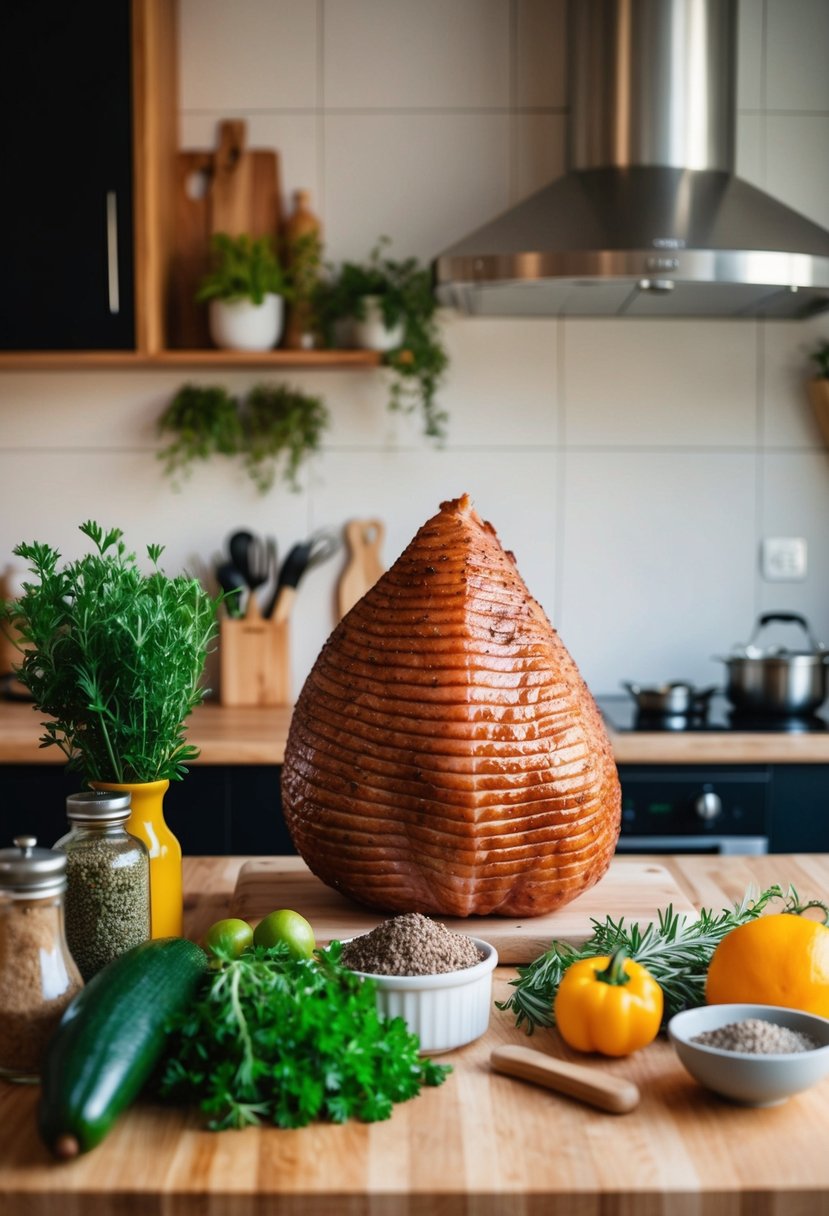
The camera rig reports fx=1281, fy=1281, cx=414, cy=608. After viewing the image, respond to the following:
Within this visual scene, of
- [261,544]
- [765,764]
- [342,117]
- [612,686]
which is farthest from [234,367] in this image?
[765,764]

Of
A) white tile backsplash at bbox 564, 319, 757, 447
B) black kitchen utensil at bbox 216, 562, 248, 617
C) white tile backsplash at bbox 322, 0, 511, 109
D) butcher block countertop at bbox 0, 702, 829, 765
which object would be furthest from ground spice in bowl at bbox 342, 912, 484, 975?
white tile backsplash at bbox 322, 0, 511, 109

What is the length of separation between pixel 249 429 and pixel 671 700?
1.13m

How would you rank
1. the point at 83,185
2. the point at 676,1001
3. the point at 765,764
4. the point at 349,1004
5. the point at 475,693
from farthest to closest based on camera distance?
the point at 83,185 < the point at 765,764 < the point at 475,693 < the point at 676,1001 < the point at 349,1004

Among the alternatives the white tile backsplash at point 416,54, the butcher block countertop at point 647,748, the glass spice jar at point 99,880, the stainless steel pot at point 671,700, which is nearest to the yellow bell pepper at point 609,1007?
the glass spice jar at point 99,880

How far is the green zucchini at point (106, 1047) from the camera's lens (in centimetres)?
74

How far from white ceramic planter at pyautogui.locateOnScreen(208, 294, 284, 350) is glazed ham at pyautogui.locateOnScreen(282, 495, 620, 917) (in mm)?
1717

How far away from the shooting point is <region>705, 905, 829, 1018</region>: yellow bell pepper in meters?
0.91

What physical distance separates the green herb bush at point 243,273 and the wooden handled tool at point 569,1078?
2.14 meters

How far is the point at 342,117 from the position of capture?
2.91 meters

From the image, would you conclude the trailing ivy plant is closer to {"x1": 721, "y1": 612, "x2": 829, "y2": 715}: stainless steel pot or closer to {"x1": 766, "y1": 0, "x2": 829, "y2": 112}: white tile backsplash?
{"x1": 721, "y1": 612, "x2": 829, "y2": 715}: stainless steel pot

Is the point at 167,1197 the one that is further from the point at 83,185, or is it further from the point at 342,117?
the point at 342,117

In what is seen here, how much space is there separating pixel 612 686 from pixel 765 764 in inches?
24.0

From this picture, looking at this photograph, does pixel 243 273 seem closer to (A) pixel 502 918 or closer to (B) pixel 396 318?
(B) pixel 396 318

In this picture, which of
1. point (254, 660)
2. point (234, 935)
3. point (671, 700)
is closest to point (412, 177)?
point (254, 660)
